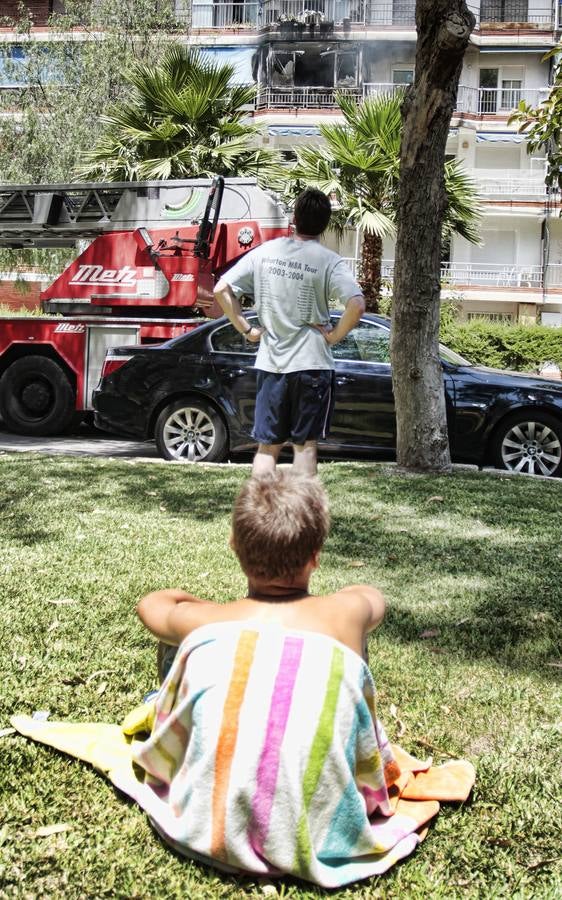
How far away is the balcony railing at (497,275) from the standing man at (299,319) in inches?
1246

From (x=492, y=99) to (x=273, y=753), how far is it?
38874 mm

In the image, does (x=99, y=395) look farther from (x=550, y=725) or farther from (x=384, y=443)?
(x=550, y=725)

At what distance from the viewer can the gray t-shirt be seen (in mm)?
4867

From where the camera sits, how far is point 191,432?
8.57m

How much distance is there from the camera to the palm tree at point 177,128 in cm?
1658

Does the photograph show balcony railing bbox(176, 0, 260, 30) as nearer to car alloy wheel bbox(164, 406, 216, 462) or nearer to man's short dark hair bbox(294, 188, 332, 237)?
car alloy wheel bbox(164, 406, 216, 462)

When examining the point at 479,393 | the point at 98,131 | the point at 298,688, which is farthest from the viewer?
the point at 98,131

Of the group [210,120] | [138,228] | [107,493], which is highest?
[210,120]

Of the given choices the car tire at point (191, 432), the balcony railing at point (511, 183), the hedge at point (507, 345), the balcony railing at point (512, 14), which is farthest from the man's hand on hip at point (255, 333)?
the balcony railing at point (512, 14)

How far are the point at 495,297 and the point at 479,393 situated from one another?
92.7 feet

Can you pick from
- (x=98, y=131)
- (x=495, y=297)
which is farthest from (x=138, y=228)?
(x=495, y=297)

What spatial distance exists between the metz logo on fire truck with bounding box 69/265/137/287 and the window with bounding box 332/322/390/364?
350 cm

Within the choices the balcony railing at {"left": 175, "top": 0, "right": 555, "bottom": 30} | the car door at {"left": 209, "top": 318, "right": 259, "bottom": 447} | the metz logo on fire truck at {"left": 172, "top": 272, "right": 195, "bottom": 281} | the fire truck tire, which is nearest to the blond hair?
the car door at {"left": 209, "top": 318, "right": 259, "bottom": 447}

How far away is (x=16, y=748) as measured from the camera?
8.39 feet
